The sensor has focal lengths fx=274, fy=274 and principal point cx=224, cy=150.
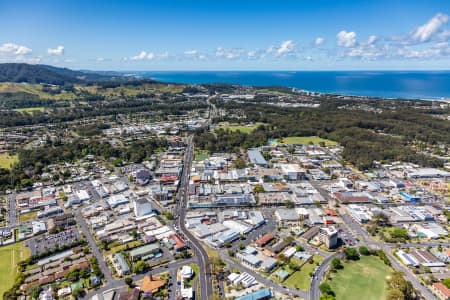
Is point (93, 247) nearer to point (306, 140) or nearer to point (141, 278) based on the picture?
point (141, 278)

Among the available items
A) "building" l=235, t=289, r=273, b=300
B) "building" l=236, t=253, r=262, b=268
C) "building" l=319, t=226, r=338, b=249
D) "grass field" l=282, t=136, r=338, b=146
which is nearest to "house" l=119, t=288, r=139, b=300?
"building" l=235, t=289, r=273, b=300

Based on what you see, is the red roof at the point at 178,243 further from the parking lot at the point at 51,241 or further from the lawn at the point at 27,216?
the lawn at the point at 27,216

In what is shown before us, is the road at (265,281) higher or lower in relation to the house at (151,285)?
lower

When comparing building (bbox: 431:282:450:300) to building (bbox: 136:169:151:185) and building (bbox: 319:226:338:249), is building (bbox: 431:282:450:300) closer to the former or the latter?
building (bbox: 319:226:338:249)

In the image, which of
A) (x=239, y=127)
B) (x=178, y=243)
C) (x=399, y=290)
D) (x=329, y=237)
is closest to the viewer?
(x=399, y=290)

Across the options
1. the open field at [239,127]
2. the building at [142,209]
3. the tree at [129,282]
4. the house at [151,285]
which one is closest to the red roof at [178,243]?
the house at [151,285]

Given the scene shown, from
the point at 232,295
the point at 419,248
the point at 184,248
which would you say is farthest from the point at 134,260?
the point at 419,248

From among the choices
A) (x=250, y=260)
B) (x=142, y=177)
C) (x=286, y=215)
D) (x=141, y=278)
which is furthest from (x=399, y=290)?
(x=142, y=177)
